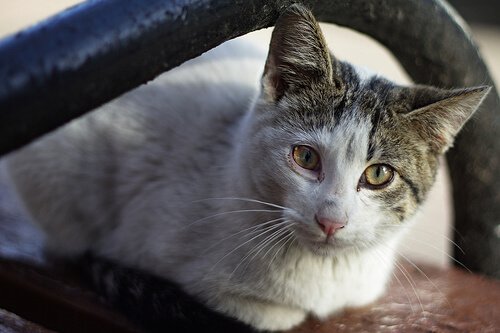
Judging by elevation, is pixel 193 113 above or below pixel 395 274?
above

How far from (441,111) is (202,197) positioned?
597 millimetres

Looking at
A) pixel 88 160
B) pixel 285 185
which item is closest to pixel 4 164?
pixel 88 160

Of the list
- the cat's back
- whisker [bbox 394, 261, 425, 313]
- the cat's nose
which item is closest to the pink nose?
the cat's nose

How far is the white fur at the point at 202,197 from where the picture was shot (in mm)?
1389

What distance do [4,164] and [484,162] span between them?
1.37 metres

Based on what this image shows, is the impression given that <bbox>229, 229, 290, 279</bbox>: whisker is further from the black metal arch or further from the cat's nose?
the black metal arch

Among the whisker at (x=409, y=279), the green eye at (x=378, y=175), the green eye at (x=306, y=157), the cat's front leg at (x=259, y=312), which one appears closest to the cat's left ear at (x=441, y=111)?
the green eye at (x=378, y=175)

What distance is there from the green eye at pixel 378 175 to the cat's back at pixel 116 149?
1.61ft

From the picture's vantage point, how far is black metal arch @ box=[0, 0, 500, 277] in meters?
0.75

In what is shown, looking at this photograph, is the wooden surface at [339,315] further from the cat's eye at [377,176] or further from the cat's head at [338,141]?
the cat's eye at [377,176]

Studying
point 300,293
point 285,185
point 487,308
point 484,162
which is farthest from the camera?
point 484,162

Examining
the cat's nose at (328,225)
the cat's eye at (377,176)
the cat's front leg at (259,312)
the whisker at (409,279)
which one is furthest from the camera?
the whisker at (409,279)

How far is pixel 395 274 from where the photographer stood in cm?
172

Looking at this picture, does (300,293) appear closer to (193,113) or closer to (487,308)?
(487,308)
